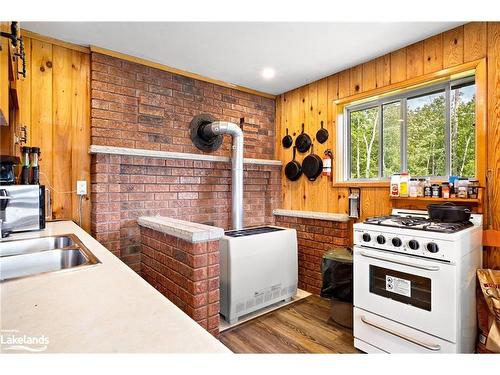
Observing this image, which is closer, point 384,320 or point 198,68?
point 384,320

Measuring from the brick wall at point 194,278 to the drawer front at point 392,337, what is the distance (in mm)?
1043

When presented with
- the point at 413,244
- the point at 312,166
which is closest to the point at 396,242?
the point at 413,244

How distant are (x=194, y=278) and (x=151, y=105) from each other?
1.76 m

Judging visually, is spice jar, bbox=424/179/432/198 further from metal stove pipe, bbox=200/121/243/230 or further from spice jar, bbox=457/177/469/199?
metal stove pipe, bbox=200/121/243/230

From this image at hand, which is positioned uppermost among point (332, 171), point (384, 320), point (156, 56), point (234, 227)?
point (156, 56)

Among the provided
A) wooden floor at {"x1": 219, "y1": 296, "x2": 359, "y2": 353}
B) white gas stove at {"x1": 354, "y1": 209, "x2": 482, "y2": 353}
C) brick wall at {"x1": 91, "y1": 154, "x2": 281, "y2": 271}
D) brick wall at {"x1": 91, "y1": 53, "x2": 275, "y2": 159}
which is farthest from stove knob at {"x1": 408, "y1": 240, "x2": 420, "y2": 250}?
brick wall at {"x1": 91, "y1": 53, "x2": 275, "y2": 159}

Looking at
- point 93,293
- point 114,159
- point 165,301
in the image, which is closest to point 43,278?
point 93,293

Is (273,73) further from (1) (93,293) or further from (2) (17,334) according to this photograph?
(2) (17,334)

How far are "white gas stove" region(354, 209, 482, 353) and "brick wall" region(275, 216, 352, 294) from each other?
82cm

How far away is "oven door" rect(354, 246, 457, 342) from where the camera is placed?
1.56 m

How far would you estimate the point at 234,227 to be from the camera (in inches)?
110

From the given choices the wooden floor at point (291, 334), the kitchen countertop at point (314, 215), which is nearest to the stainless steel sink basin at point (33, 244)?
the wooden floor at point (291, 334)

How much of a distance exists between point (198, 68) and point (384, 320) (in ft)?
8.97

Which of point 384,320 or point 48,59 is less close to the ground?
point 48,59
